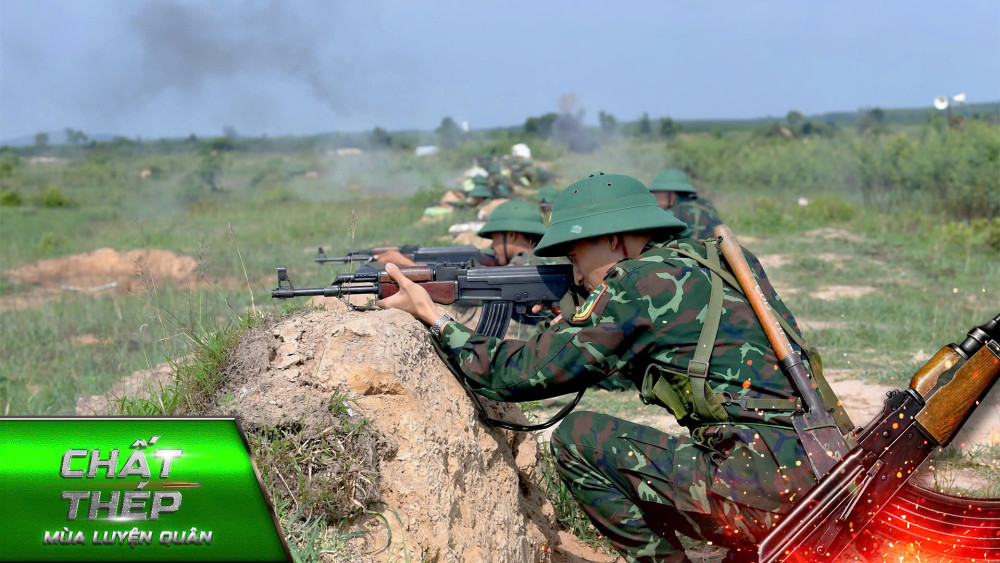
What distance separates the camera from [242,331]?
344 centimetres

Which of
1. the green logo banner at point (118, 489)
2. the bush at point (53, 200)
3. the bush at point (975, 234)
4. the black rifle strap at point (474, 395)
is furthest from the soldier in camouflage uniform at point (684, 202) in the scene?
the bush at point (53, 200)

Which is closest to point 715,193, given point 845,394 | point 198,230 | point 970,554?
point 198,230

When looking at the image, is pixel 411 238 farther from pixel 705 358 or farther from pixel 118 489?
pixel 118 489

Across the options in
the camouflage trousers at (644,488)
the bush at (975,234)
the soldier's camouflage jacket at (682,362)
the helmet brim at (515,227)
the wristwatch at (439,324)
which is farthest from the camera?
the bush at (975,234)

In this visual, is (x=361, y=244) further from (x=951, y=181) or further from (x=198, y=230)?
(x=951, y=181)

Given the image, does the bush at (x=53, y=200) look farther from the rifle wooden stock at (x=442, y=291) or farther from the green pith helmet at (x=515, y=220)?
the rifle wooden stock at (x=442, y=291)

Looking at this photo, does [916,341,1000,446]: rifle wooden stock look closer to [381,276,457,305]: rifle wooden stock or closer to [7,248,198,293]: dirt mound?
[381,276,457,305]: rifle wooden stock

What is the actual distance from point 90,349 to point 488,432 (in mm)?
6704

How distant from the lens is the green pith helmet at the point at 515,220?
670cm

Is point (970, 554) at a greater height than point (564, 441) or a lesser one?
lesser

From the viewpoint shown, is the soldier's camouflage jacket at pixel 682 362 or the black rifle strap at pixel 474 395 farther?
the black rifle strap at pixel 474 395

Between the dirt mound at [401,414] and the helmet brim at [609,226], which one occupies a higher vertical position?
the helmet brim at [609,226]

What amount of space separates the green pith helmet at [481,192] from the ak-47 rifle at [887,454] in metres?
16.7

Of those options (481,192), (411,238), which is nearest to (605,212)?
(411,238)
